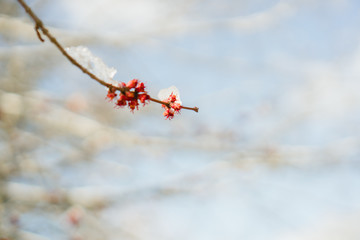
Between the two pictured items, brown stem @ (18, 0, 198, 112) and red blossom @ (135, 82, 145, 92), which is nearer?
brown stem @ (18, 0, 198, 112)

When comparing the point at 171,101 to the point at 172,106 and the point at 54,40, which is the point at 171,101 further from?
the point at 54,40

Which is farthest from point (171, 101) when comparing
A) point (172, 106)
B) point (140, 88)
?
point (140, 88)

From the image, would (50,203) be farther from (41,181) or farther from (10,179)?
(10,179)

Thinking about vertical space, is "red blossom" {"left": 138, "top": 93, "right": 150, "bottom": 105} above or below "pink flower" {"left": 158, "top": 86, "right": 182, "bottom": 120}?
below

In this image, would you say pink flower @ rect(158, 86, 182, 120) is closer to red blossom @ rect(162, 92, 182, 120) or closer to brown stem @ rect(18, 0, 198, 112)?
red blossom @ rect(162, 92, 182, 120)

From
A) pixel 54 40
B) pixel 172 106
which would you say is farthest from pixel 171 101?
pixel 54 40

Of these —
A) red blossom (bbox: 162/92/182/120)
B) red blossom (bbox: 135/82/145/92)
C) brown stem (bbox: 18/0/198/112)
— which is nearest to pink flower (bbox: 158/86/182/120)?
red blossom (bbox: 162/92/182/120)

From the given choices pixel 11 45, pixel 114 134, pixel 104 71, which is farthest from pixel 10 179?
pixel 104 71

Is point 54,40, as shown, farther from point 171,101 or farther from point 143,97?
point 171,101

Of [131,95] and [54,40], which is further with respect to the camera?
[131,95]

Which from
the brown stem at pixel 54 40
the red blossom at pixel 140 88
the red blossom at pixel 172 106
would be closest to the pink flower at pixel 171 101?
the red blossom at pixel 172 106

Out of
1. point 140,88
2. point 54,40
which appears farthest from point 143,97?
point 54,40

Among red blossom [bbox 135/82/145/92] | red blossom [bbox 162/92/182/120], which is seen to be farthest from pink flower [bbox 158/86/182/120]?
red blossom [bbox 135/82/145/92]
